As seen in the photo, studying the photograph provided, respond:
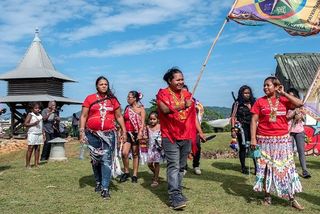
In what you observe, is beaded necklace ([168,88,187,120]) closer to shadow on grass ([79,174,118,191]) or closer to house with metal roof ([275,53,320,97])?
shadow on grass ([79,174,118,191])

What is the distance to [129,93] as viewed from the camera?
8406mm

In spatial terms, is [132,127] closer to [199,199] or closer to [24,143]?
[199,199]

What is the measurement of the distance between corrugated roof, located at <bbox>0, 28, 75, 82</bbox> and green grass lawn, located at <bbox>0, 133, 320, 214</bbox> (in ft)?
73.6

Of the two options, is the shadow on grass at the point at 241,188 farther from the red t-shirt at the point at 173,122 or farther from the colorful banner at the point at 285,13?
the colorful banner at the point at 285,13

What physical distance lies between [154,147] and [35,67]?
27073 millimetres

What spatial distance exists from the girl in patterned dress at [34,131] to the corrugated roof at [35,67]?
66.6ft

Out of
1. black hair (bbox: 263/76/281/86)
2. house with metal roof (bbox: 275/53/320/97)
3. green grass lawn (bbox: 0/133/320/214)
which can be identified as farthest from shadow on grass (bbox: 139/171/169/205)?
house with metal roof (bbox: 275/53/320/97)

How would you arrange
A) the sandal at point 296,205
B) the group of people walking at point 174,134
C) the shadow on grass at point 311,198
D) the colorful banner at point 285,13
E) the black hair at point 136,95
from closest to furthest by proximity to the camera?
the sandal at point 296,205 → the group of people walking at point 174,134 → the shadow on grass at point 311,198 → the colorful banner at point 285,13 → the black hair at point 136,95

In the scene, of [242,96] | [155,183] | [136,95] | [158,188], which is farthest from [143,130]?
[242,96]

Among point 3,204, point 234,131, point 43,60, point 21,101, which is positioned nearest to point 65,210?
point 3,204

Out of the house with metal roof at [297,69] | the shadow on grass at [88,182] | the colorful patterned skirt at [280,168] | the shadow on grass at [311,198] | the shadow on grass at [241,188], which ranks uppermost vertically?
the house with metal roof at [297,69]

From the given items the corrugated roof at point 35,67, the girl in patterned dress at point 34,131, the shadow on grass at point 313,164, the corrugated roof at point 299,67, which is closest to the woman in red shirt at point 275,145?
the shadow on grass at point 313,164

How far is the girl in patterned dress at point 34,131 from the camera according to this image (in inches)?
422

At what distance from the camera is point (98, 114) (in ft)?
23.5
